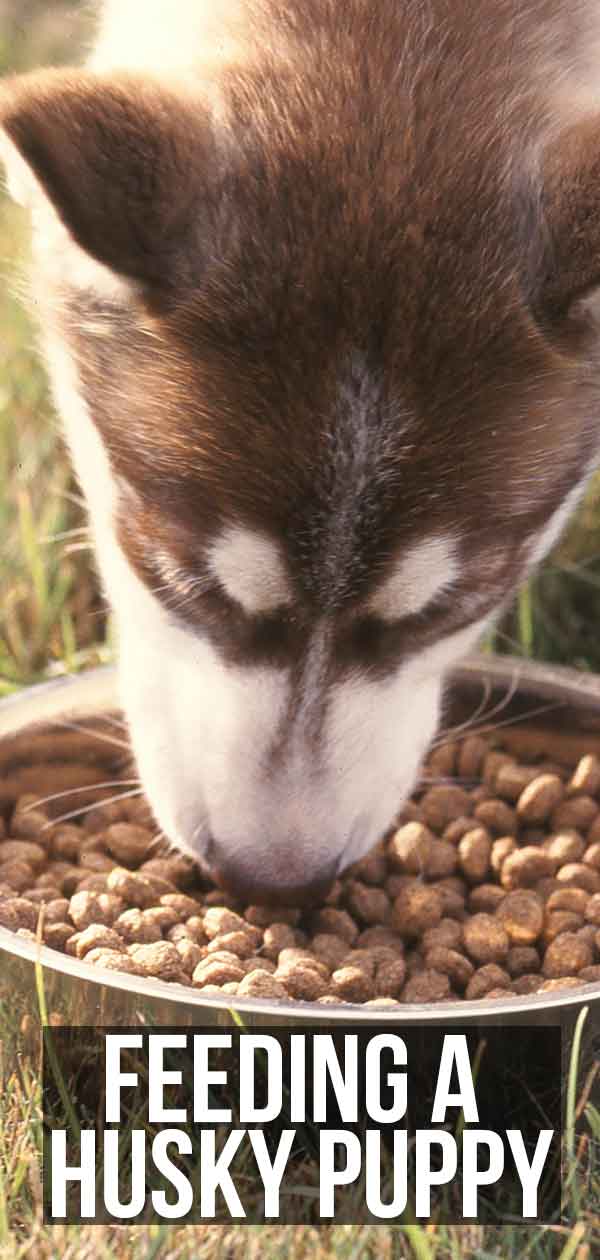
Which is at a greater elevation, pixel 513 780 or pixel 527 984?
pixel 513 780

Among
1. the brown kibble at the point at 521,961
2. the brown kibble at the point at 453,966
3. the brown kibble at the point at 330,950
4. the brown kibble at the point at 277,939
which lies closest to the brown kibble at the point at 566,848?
the brown kibble at the point at 521,961

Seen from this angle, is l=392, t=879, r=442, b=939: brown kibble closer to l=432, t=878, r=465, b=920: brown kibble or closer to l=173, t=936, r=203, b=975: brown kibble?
l=432, t=878, r=465, b=920: brown kibble

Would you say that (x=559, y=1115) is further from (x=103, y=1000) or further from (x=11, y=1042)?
(x=11, y=1042)

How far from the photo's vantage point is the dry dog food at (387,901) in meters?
2.95

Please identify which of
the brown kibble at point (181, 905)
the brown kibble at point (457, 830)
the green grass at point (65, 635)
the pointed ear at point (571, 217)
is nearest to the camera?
the pointed ear at point (571, 217)

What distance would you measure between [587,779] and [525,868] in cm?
32

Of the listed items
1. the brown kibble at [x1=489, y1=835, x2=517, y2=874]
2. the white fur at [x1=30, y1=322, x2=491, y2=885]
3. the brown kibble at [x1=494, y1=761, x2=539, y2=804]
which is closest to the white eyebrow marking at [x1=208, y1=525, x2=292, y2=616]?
the white fur at [x1=30, y1=322, x2=491, y2=885]

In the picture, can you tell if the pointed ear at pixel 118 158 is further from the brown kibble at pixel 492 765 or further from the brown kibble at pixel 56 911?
the brown kibble at pixel 492 765

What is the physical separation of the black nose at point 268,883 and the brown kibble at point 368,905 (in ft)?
1.32

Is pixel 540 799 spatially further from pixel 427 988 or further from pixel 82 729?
pixel 82 729

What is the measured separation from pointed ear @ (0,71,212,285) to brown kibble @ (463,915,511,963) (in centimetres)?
144

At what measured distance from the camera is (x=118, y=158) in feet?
7.41

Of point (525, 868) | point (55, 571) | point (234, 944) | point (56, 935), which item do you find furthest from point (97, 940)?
point (55, 571)

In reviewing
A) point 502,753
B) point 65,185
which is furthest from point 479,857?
point 65,185
